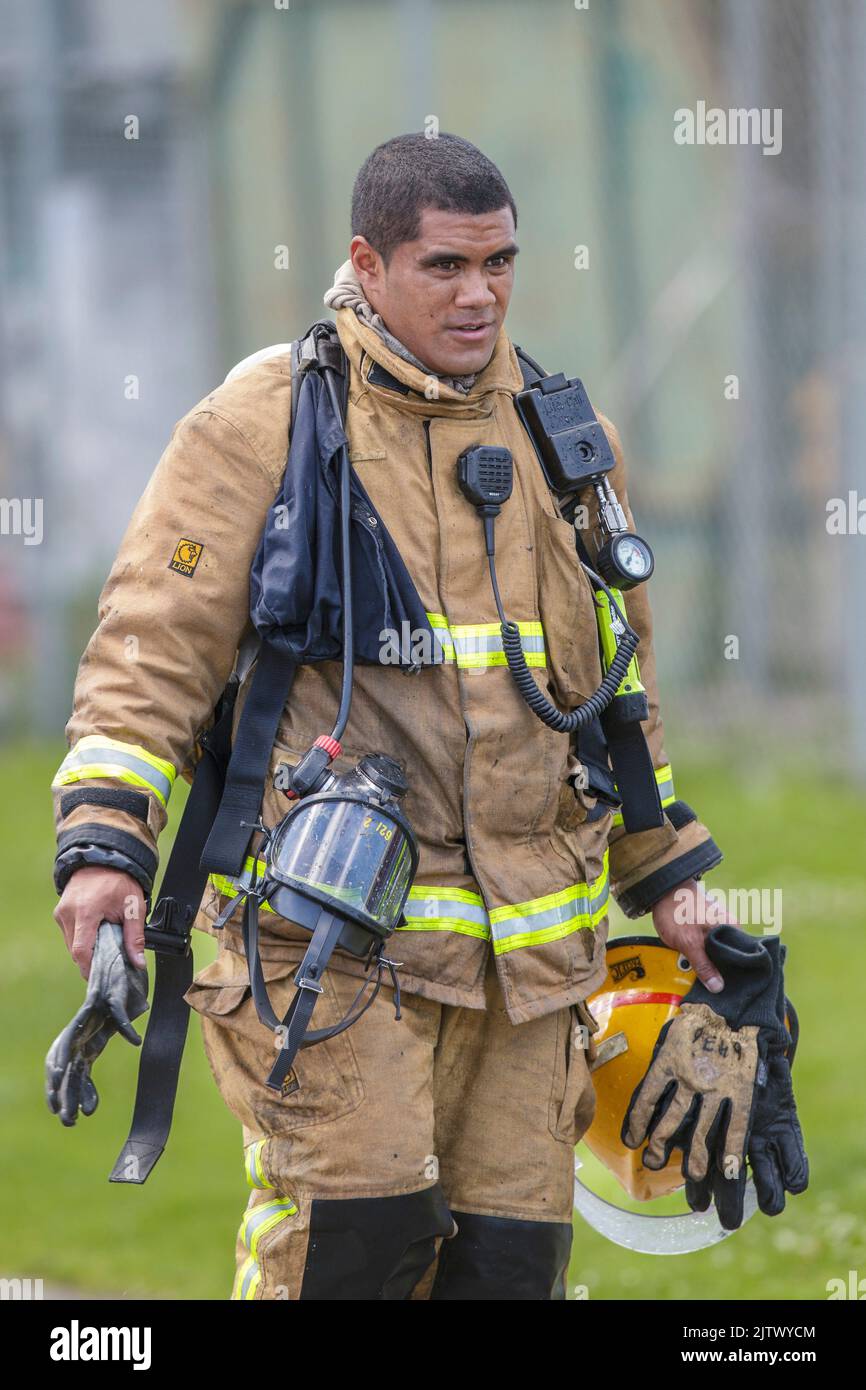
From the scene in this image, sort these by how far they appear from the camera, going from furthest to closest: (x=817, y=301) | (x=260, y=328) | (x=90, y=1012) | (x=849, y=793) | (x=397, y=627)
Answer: (x=260, y=328) → (x=817, y=301) → (x=849, y=793) → (x=397, y=627) → (x=90, y=1012)

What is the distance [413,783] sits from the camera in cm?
337

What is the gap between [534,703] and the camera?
3.34 meters

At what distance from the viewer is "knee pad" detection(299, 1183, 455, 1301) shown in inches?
126

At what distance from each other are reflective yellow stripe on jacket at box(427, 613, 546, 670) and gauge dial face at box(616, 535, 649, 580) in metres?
0.24

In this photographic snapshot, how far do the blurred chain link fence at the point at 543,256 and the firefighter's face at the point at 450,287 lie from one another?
572cm

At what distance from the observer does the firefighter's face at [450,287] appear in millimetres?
3336

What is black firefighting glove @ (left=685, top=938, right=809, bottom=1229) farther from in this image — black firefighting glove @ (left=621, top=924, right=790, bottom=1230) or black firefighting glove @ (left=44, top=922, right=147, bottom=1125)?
black firefighting glove @ (left=44, top=922, right=147, bottom=1125)

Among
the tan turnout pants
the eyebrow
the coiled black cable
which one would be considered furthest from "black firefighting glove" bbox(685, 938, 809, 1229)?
the eyebrow

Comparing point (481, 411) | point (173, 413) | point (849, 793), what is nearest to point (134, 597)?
point (481, 411)

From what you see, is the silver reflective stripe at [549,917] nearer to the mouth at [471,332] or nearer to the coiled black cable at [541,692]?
the coiled black cable at [541,692]

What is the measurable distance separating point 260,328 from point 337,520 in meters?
7.77

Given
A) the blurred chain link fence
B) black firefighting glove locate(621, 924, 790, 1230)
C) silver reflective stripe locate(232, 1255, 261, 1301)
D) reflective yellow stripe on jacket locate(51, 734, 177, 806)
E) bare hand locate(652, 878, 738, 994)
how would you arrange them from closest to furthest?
reflective yellow stripe on jacket locate(51, 734, 177, 806) → silver reflective stripe locate(232, 1255, 261, 1301) → black firefighting glove locate(621, 924, 790, 1230) → bare hand locate(652, 878, 738, 994) → the blurred chain link fence

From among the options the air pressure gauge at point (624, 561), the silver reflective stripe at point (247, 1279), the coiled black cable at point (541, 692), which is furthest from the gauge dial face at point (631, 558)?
the silver reflective stripe at point (247, 1279)

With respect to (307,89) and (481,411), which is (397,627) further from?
(307,89)
